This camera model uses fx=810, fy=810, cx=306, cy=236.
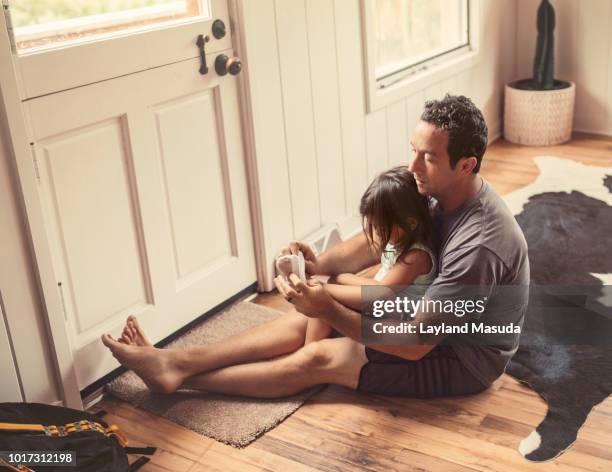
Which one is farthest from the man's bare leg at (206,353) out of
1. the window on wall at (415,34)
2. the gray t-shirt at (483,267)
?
the window on wall at (415,34)

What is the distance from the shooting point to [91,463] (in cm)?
187

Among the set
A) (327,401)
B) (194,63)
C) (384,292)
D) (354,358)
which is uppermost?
(194,63)

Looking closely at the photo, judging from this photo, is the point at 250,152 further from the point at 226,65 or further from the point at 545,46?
the point at 545,46

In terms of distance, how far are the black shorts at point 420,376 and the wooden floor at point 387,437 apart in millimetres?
35

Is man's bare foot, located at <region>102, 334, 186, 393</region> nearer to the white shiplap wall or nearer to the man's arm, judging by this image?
the man's arm

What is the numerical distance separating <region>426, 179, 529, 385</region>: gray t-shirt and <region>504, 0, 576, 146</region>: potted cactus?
8.20ft

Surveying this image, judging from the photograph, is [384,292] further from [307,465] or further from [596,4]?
[596,4]

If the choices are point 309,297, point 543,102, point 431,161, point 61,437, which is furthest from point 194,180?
point 543,102

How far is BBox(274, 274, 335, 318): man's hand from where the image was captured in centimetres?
206

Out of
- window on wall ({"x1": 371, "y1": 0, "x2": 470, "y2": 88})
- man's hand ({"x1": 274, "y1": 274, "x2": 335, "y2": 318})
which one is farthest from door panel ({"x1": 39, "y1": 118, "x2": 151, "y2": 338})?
window on wall ({"x1": 371, "y1": 0, "x2": 470, "y2": 88})

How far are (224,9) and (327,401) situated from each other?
129 centimetres

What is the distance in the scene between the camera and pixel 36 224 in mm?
2082

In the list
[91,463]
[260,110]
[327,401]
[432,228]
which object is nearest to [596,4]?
[260,110]

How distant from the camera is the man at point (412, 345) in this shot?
79.4 inches
